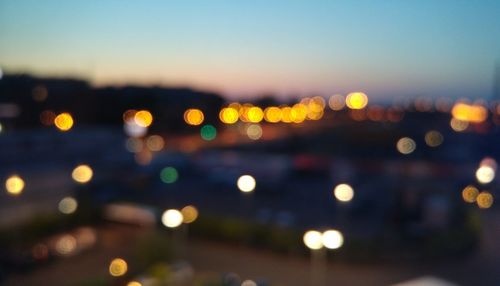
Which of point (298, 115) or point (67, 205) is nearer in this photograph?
point (67, 205)

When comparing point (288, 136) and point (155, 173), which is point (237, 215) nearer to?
point (155, 173)

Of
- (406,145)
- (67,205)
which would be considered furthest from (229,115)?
(67,205)

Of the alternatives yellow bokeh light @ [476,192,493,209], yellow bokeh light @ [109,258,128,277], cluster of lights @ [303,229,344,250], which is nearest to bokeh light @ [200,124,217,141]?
yellow bokeh light @ [476,192,493,209]

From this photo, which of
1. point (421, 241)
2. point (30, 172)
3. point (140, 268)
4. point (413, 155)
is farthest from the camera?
point (413, 155)

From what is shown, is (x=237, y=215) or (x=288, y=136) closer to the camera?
(x=237, y=215)

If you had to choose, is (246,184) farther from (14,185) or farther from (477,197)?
(14,185)

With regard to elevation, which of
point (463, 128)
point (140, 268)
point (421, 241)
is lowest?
point (140, 268)

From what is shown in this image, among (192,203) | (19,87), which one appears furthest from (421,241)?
(19,87)

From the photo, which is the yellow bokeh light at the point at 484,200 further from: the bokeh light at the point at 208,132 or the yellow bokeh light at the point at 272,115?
the yellow bokeh light at the point at 272,115
